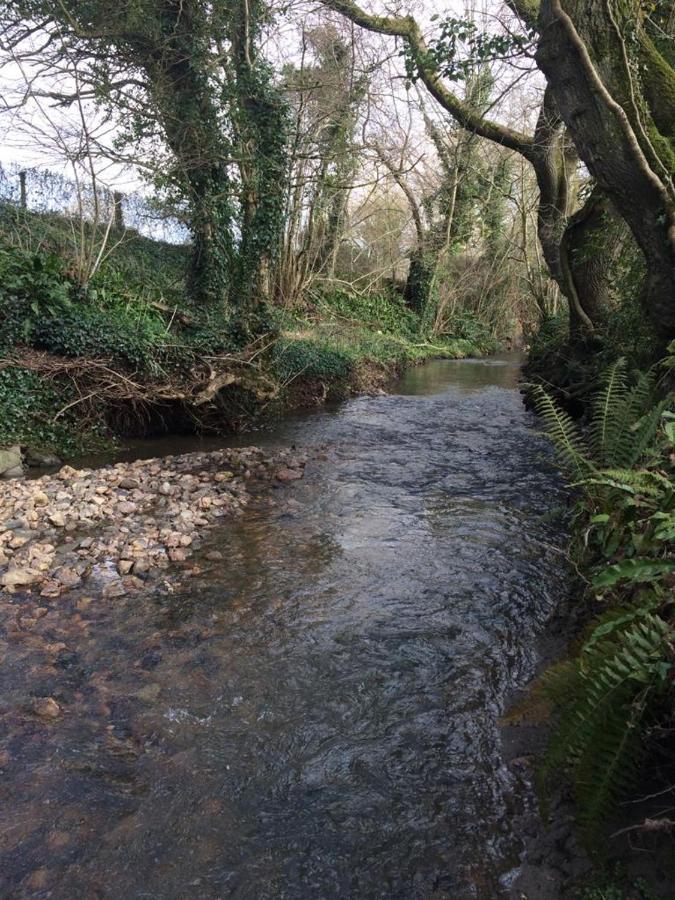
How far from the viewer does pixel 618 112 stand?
6.11m

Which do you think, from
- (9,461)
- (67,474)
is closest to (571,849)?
(67,474)

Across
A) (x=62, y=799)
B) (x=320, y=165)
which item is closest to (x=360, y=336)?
(x=320, y=165)

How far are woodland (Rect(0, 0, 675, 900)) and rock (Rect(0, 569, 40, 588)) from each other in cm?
425

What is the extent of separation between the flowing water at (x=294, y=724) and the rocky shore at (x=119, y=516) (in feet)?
1.55

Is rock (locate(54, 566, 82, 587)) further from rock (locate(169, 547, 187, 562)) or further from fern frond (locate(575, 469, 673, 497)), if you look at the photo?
fern frond (locate(575, 469, 673, 497))

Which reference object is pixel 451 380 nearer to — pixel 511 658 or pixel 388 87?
pixel 388 87

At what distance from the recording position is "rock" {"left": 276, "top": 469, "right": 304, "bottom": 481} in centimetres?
816

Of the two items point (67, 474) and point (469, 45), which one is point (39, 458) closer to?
point (67, 474)

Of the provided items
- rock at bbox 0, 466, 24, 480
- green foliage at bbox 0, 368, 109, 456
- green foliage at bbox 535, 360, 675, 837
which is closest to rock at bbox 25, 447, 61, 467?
green foliage at bbox 0, 368, 109, 456

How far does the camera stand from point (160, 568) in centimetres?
542

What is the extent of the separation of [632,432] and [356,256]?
2268cm

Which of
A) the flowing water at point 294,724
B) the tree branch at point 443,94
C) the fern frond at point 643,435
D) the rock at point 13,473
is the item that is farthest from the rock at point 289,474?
the tree branch at point 443,94

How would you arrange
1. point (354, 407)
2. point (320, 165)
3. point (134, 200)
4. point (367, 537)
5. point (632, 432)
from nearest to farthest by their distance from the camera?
point (632, 432), point (367, 537), point (354, 407), point (134, 200), point (320, 165)

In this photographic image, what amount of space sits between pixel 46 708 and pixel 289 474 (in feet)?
16.6
